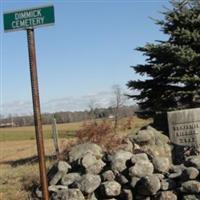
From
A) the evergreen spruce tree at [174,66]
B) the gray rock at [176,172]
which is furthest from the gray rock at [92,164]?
the evergreen spruce tree at [174,66]

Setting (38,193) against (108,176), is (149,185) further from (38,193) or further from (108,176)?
(38,193)

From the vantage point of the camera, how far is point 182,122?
43.4ft

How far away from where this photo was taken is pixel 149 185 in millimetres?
9336

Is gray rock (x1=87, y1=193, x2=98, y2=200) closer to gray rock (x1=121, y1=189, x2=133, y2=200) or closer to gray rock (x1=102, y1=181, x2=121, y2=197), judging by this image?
gray rock (x1=102, y1=181, x2=121, y2=197)

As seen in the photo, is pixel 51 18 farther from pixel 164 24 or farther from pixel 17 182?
pixel 164 24

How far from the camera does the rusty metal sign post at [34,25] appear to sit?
7.62 m

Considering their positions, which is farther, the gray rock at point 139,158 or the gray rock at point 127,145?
the gray rock at point 127,145

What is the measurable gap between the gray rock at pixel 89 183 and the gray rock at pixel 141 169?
1.98ft

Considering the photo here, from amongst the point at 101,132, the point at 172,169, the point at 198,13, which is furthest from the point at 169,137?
the point at 198,13

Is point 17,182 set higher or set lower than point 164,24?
lower

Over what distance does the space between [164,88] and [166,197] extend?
9.50m

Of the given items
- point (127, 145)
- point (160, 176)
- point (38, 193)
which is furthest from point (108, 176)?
point (127, 145)

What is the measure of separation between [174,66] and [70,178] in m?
8.30

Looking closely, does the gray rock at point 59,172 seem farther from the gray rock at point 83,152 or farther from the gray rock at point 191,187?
the gray rock at point 191,187
